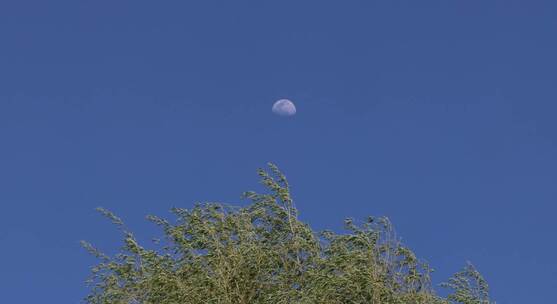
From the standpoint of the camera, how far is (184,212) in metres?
35.8

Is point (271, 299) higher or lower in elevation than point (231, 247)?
lower

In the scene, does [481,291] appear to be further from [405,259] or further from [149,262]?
[149,262]

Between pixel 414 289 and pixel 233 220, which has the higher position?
pixel 233 220

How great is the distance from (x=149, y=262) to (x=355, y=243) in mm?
6835

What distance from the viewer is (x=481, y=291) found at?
35188 mm

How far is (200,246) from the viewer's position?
34.8m

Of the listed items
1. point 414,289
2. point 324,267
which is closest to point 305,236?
point 324,267

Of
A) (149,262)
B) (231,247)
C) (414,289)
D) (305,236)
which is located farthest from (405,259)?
(149,262)

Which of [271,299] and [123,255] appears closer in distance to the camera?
[271,299]

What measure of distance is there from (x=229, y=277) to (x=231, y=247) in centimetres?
154

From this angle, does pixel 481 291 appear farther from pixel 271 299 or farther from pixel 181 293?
pixel 181 293

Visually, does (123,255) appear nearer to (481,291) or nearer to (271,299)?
(271,299)

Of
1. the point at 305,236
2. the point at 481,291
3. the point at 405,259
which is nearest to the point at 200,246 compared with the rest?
the point at 305,236

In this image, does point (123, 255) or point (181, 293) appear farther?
point (123, 255)
